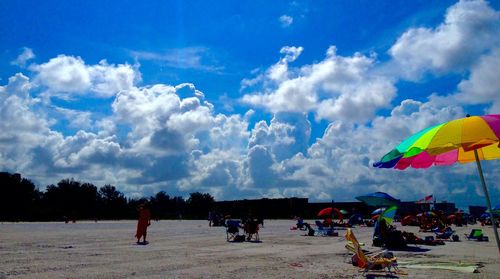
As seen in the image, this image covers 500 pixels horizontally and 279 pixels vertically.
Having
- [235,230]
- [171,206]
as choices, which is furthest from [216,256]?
[171,206]

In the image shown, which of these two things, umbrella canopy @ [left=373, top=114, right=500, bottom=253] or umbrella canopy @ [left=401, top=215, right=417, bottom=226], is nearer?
umbrella canopy @ [left=373, top=114, right=500, bottom=253]

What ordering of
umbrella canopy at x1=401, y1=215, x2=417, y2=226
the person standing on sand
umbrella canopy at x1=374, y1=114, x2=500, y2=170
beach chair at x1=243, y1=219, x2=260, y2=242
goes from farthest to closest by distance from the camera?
1. umbrella canopy at x1=401, y1=215, x2=417, y2=226
2. beach chair at x1=243, y1=219, x2=260, y2=242
3. the person standing on sand
4. umbrella canopy at x1=374, y1=114, x2=500, y2=170

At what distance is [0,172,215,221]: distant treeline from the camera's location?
283ft

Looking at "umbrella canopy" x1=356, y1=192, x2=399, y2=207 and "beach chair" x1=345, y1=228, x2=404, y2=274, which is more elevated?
"umbrella canopy" x1=356, y1=192, x2=399, y2=207

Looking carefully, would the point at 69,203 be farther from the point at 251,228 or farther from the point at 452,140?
the point at 452,140

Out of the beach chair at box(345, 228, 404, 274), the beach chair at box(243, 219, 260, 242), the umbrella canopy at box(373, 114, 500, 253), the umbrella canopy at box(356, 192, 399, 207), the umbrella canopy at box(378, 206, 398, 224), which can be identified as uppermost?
the umbrella canopy at box(373, 114, 500, 253)

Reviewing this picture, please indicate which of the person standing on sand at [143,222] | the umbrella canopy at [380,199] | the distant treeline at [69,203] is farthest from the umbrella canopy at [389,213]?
the distant treeline at [69,203]

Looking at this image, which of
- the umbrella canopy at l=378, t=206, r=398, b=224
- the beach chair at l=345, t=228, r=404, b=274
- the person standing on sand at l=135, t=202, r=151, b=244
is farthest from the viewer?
the person standing on sand at l=135, t=202, r=151, b=244

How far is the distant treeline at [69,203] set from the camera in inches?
3398

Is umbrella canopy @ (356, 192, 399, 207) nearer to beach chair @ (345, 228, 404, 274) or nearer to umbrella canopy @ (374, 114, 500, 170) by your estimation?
beach chair @ (345, 228, 404, 274)

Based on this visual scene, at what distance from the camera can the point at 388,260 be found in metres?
10.9

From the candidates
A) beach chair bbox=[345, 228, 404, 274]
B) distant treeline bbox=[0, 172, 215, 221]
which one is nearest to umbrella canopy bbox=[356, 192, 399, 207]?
beach chair bbox=[345, 228, 404, 274]

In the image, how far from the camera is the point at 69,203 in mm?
117438

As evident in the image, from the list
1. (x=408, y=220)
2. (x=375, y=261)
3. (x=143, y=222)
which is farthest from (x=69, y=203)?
(x=375, y=261)
